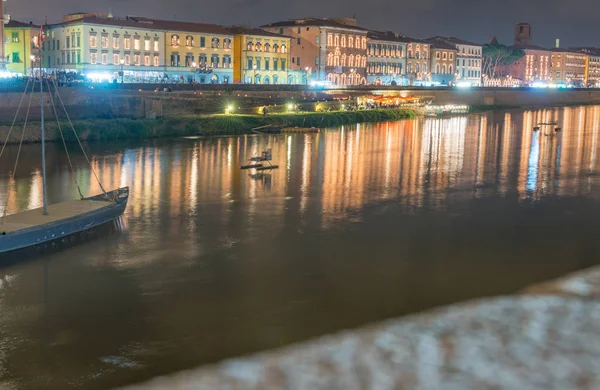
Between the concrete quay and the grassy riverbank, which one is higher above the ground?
the grassy riverbank

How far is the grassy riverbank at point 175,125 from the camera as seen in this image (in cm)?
4088

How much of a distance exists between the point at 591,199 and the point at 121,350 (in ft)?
56.9

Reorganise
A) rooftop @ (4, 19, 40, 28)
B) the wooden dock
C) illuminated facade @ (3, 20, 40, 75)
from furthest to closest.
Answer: rooftop @ (4, 19, 40, 28)
illuminated facade @ (3, 20, 40, 75)
the wooden dock

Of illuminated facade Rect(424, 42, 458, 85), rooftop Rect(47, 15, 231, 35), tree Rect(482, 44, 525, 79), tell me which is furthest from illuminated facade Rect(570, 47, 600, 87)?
rooftop Rect(47, 15, 231, 35)

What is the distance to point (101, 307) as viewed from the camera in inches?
518

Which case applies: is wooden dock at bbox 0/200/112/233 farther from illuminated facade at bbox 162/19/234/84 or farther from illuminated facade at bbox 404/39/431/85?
illuminated facade at bbox 404/39/431/85

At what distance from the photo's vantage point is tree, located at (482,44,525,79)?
386 ft

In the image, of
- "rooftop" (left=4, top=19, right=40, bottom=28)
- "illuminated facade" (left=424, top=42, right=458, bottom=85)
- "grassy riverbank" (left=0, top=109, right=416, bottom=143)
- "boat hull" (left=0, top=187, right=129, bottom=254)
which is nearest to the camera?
"boat hull" (left=0, top=187, right=129, bottom=254)

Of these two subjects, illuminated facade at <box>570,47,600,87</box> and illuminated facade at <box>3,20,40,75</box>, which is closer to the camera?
illuminated facade at <box>3,20,40,75</box>

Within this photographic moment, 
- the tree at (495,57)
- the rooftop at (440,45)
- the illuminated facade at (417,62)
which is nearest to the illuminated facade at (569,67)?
the tree at (495,57)

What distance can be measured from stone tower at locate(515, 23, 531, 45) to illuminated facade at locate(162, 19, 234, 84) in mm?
102784

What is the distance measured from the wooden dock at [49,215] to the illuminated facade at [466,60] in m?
94.9

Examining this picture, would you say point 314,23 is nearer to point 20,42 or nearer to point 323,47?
point 323,47

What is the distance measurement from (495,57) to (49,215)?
11100 centimetres
